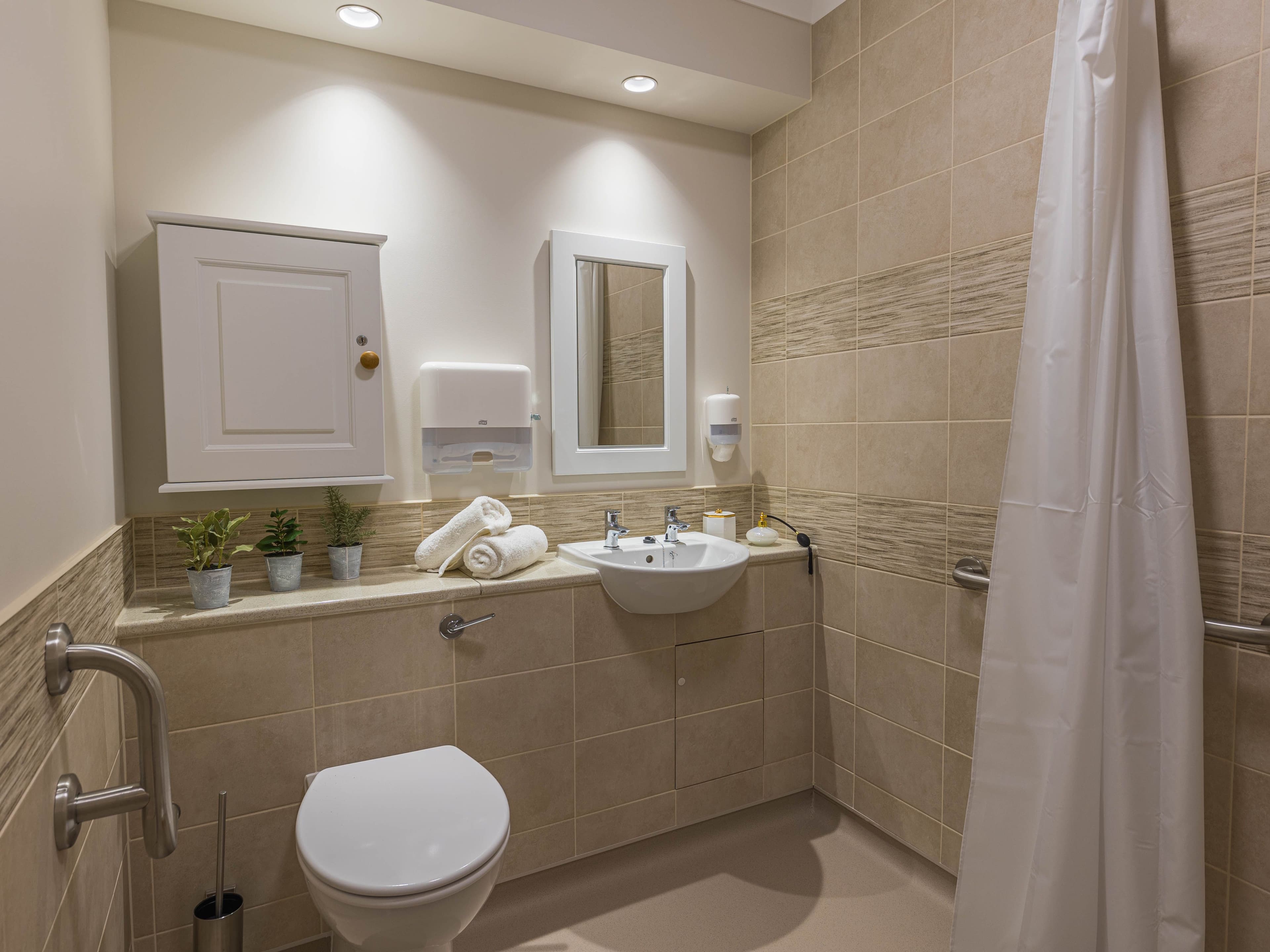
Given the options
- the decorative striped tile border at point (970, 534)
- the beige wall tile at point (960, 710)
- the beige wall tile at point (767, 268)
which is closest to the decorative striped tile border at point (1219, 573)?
the decorative striped tile border at point (970, 534)

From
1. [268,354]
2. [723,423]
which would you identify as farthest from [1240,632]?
[268,354]

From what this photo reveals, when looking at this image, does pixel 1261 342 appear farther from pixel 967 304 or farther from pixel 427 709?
pixel 427 709

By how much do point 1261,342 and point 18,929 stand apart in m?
2.05

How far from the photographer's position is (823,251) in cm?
237

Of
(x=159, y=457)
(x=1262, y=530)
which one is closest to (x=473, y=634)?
(x=159, y=457)

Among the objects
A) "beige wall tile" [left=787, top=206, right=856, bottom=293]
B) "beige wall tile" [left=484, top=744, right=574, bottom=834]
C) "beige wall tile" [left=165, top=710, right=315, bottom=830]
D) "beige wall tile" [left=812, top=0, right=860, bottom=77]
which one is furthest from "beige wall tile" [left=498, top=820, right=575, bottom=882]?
"beige wall tile" [left=812, top=0, right=860, bottom=77]

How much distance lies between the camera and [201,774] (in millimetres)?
1591

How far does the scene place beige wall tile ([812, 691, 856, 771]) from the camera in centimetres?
231

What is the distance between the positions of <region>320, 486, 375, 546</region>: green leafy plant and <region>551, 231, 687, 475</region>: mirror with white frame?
0.65 meters

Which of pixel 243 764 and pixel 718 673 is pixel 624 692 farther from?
pixel 243 764

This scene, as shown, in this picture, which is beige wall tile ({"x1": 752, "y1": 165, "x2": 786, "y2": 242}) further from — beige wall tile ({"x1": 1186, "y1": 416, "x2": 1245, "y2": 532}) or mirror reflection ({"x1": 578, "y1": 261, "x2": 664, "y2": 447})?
beige wall tile ({"x1": 1186, "y1": 416, "x2": 1245, "y2": 532})

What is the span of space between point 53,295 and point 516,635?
3.93 feet

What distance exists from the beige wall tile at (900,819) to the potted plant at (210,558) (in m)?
1.88

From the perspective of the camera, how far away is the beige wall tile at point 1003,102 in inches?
67.4
